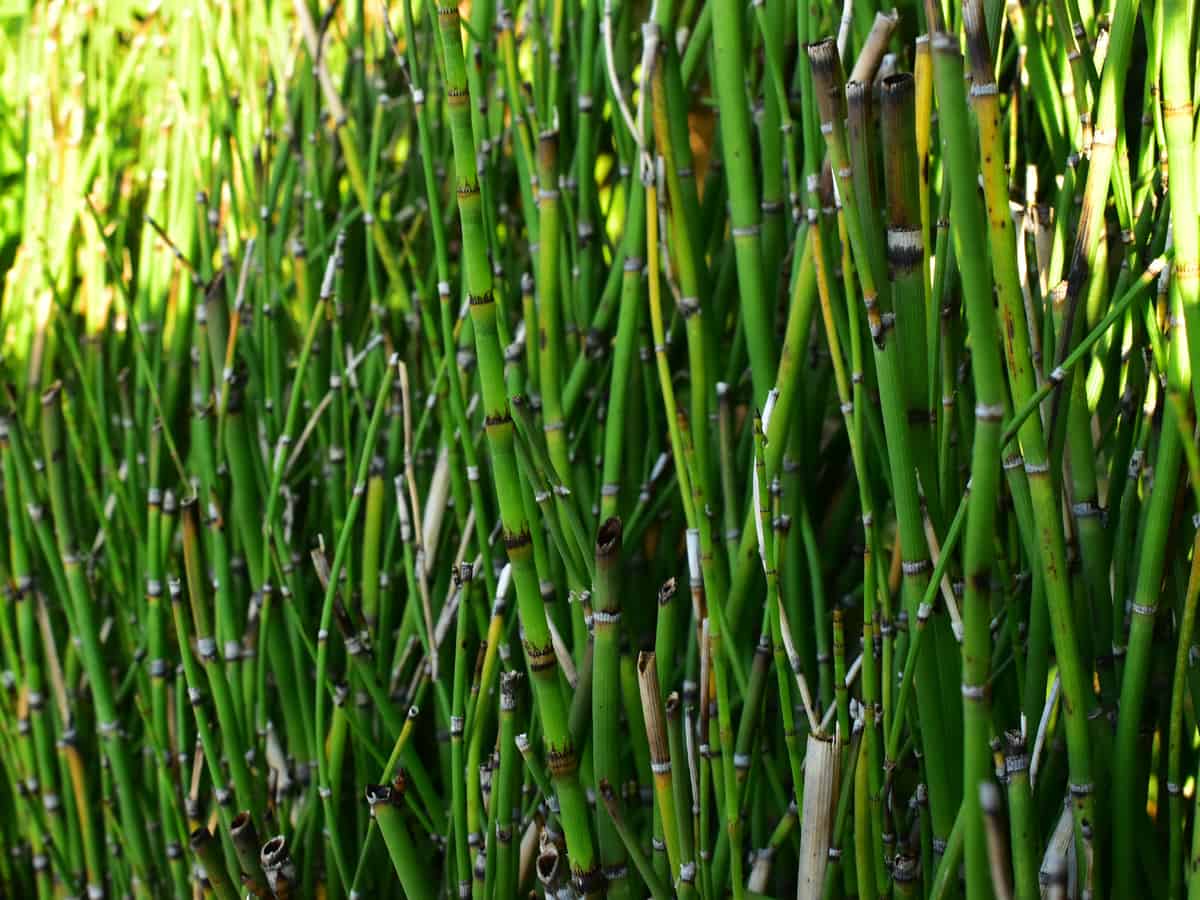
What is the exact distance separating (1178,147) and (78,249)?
1230mm

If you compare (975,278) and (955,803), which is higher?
(975,278)

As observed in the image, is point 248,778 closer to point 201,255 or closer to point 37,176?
point 201,255

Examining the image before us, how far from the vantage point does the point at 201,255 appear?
3.94 ft

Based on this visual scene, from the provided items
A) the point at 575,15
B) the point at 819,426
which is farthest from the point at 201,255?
the point at 819,426

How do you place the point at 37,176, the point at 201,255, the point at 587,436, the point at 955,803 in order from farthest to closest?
the point at 37,176
the point at 201,255
the point at 587,436
the point at 955,803

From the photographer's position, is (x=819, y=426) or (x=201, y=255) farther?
(x=201, y=255)

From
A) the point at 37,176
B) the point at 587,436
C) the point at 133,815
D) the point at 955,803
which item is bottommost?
the point at 133,815

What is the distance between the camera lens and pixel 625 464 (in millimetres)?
925

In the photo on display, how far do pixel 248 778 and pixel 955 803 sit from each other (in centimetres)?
59

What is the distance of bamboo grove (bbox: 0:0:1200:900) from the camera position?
0.58 metres

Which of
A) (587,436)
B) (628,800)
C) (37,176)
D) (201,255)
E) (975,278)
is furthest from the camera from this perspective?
(37,176)

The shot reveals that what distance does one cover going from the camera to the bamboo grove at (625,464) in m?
0.58

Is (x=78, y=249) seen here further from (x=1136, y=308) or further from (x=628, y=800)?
(x=1136, y=308)

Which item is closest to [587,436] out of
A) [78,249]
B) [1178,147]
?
[1178,147]
